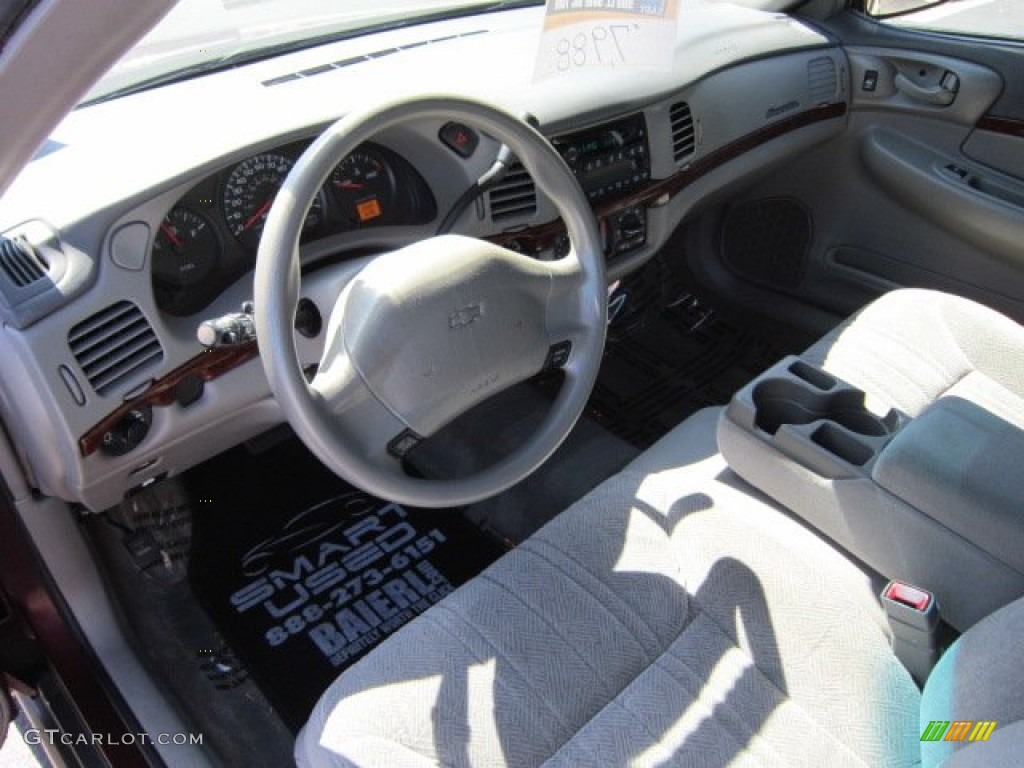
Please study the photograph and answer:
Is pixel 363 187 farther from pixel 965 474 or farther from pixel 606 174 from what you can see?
pixel 965 474

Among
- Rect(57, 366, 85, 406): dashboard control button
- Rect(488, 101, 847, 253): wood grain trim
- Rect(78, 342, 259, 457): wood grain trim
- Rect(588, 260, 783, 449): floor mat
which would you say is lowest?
Rect(588, 260, 783, 449): floor mat

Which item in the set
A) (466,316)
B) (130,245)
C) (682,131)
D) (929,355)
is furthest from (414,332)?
(682,131)

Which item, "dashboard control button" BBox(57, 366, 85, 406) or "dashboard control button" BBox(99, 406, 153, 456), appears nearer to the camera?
"dashboard control button" BBox(57, 366, 85, 406)

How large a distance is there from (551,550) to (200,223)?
0.72 m

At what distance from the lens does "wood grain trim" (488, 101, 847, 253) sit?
184 cm

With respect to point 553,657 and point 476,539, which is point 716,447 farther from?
point 476,539

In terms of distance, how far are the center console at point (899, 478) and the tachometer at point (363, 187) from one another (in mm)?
682

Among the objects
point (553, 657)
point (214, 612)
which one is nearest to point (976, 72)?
point (553, 657)

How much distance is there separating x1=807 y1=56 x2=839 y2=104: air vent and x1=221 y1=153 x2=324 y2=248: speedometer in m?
1.35

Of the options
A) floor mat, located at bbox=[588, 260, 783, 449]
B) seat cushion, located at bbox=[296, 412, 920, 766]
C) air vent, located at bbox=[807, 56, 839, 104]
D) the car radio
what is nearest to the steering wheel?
seat cushion, located at bbox=[296, 412, 920, 766]

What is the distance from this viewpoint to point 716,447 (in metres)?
1.57

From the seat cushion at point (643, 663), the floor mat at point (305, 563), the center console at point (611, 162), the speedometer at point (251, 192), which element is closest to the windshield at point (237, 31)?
the speedometer at point (251, 192)

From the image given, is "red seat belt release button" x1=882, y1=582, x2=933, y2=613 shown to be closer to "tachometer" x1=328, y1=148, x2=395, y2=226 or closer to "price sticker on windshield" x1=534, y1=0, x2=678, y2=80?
"price sticker on windshield" x1=534, y1=0, x2=678, y2=80

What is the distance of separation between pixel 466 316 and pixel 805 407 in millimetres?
581
